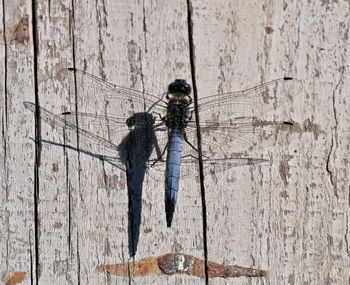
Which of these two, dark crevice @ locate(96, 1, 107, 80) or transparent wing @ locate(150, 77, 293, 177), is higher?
dark crevice @ locate(96, 1, 107, 80)

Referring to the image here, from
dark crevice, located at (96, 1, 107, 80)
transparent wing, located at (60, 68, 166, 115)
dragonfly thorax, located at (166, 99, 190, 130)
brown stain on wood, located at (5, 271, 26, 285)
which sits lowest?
brown stain on wood, located at (5, 271, 26, 285)

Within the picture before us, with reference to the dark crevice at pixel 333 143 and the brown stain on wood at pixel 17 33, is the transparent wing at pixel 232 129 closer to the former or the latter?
the dark crevice at pixel 333 143

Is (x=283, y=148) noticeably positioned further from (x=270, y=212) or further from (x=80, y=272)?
(x=80, y=272)

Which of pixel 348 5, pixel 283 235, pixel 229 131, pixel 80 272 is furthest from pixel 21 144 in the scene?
pixel 348 5

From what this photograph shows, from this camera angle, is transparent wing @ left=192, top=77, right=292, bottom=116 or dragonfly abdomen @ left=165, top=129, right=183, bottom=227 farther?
transparent wing @ left=192, top=77, right=292, bottom=116

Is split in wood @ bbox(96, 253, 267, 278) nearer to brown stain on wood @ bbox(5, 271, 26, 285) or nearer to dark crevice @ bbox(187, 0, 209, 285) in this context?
dark crevice @ bbox(187, 0, 209, 285)

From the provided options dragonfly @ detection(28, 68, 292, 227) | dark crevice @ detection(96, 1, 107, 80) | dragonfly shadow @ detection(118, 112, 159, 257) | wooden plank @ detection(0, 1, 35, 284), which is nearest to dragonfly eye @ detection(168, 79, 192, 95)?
dragonfly @ detection(28, 68, 292, 227)

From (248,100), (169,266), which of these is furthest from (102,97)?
(169,266)

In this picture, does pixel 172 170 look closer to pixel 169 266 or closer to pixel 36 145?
pixel 169 266
